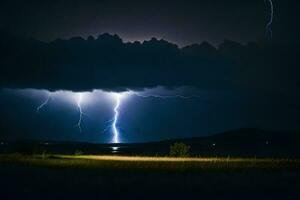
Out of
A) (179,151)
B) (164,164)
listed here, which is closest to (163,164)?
(164,164)

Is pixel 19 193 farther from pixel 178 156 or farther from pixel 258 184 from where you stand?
pixel 178 156

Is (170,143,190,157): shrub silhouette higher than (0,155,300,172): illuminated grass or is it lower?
higher

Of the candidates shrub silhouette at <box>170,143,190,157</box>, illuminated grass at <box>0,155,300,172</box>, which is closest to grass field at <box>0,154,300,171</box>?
illuminated grass at <box>0,155,300,172</box>

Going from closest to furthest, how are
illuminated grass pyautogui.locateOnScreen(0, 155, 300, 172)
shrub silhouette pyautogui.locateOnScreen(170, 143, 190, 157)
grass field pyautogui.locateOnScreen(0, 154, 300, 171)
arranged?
1. illuminated grass pyautogui.locateOnScreen(0, 155, 300, 172)
2. grass field pyautogui.locateOnScreen(0, 154, 300, 171)
3. shrub silhouette pyautogui.locateOnScreen(170, 143, 190, 157)

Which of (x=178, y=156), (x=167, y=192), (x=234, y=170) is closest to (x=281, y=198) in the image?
(x=167, y=192)

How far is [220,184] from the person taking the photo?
36906 millimetres

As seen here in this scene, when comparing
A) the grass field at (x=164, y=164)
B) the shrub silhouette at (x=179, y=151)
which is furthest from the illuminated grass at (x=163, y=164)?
the shrub silhouette at (x=179, y=151)

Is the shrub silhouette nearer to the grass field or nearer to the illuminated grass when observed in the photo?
the grass field

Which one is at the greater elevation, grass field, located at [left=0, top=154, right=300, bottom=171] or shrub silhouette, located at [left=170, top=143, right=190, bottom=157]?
shrub silhouette, located at [left=170, top=143, right=190, bottom=157]

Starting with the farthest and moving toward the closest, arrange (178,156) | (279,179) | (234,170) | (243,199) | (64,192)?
1. (178,156)
2. (234,170)
3. (279,179)
4. (64,192)
5. (243,199)

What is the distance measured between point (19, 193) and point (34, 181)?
8099 millimetres

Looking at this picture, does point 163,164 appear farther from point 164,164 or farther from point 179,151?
point 179,151

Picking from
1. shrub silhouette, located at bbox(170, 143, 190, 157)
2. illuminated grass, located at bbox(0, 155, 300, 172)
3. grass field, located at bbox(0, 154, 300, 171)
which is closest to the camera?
illuminated grass, located at bbox(0, 155, 300, 172)

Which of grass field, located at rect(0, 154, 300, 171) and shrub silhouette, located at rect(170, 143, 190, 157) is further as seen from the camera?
shrub silhouette, located at rect(170, 143, 190, 157)
